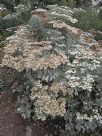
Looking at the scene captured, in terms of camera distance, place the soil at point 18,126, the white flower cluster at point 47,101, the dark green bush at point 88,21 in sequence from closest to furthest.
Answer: the white flower cluster at point 47,101
the soil at point 18,126
the dark green bush at point 88,21

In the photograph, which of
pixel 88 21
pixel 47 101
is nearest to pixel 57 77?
pixel 47 101

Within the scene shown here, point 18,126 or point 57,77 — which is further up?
point 57,77

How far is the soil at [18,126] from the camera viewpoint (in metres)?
4.65

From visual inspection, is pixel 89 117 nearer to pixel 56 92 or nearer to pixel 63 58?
pixel 56 92

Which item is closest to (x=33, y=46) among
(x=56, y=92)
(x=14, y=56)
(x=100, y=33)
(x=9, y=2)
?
(x=14, y=56)

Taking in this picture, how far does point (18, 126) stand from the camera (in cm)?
471

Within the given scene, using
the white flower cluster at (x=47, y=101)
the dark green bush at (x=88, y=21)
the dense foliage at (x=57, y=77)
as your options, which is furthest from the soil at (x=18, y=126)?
the dark green bush at (x=88, y=21)

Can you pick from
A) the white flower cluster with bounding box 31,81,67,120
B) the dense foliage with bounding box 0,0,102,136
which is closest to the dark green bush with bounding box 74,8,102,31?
the dense foliage with bounding box 0,0,102,136

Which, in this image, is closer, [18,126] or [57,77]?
[57,77]

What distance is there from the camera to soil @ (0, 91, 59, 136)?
4.65 metres

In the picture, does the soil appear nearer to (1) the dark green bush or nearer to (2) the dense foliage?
(2) the dense foliage

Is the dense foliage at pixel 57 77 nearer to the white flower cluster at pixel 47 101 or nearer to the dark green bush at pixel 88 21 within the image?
the white flower cluster at pixel 47 101

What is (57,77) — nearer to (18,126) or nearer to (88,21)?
(18,126)

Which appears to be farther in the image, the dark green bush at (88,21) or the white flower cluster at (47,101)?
the dark green bush at (88,21)
